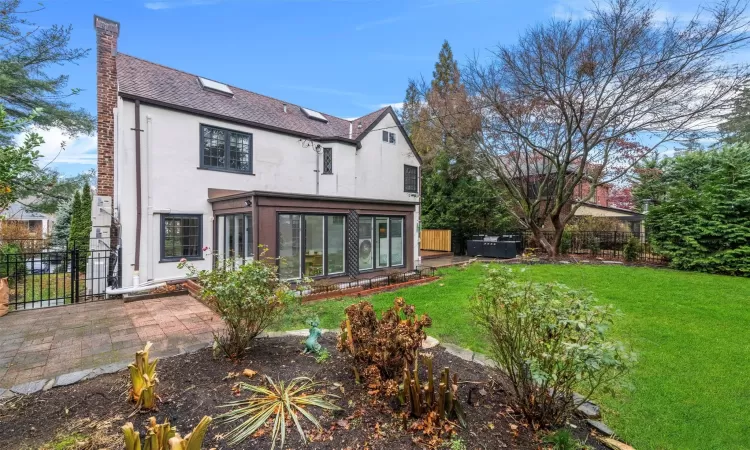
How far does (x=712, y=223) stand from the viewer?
32.9ft

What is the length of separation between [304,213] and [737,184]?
13115 mm

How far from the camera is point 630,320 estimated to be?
219 inches

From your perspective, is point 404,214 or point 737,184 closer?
point 737,184

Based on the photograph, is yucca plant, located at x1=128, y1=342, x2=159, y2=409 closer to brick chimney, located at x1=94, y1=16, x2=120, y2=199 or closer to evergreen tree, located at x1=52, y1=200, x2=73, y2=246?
brick chimney, located at x1=94, y1=16, x2=120, y2=199

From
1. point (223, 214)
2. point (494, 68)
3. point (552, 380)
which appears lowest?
point (552, 380)

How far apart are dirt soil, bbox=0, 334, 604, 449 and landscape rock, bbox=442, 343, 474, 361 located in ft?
0.72

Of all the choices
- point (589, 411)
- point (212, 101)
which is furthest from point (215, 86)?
Result: point (589, 411)

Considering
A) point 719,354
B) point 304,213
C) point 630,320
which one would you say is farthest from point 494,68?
point 719,354

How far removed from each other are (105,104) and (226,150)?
10.0 feet

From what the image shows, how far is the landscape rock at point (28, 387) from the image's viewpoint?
3100mm

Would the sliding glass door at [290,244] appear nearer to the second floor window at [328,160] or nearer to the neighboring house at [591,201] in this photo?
the second floor window at [328,160]

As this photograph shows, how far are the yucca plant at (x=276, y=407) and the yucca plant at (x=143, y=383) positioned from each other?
61 cm

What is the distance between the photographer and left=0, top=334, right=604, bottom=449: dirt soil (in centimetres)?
232

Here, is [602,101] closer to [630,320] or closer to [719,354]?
[630,320]
